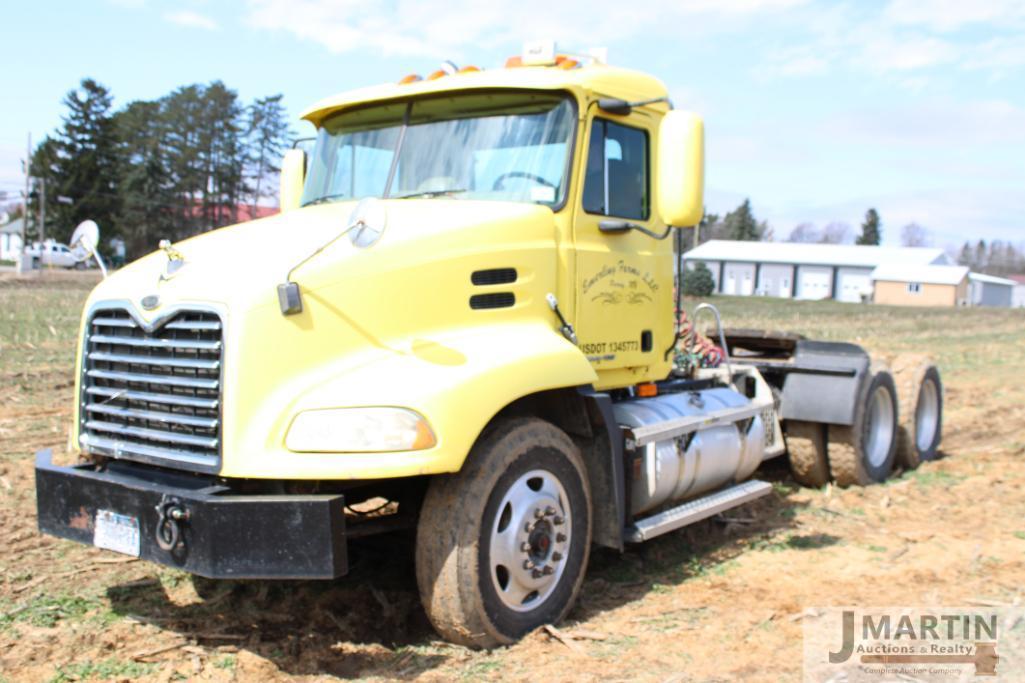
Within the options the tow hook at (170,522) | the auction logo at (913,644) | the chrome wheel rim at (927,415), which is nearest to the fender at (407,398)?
the tow hook at (170,522)

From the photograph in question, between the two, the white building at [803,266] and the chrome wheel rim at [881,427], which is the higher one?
the white building at [803,266]

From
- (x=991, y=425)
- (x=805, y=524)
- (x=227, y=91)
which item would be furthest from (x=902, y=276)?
(x=805, y=524)

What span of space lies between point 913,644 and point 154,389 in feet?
13.2

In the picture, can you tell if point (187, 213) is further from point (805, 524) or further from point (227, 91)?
point (805, 524)

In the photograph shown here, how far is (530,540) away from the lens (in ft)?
16.2

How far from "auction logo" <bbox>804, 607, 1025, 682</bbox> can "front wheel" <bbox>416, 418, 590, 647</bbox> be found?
133 centimetres

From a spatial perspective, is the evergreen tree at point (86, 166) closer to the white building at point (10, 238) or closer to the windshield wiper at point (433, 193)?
the white building at point (10, 238)

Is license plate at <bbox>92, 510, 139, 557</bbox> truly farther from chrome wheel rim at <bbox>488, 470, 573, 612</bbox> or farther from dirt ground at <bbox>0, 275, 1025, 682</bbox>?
chrome wheel rim at <bbox>488, 470, 573, 612</bbox>

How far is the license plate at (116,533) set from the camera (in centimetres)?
440

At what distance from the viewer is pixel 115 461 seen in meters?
4.93

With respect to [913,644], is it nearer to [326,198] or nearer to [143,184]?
[326,198]

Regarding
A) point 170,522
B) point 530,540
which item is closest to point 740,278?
point 530,540

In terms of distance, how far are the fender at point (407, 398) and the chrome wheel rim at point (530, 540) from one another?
1.65 feet

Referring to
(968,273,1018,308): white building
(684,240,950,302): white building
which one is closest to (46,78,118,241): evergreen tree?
(684,240,950,302): white building
